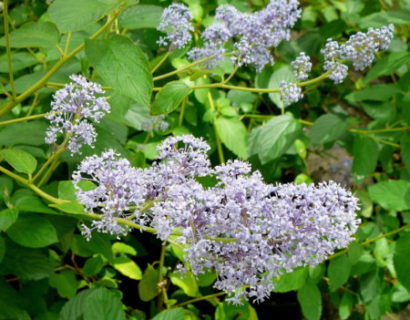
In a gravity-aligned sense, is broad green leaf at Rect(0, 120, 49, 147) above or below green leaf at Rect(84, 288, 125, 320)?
above

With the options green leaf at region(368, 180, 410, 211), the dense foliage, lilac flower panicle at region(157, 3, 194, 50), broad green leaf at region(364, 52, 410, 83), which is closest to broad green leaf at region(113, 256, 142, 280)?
the dense foliage

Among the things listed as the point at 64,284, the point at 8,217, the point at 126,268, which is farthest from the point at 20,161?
the point at 126,268

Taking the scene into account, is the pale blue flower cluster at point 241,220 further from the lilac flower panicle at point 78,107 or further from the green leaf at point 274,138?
the green leaf at point 274,138

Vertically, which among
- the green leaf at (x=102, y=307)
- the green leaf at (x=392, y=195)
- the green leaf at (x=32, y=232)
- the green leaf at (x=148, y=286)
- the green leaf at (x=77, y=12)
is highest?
the green leaf at (x=77, y=12)

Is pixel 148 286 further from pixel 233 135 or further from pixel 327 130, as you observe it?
pixel 327 130

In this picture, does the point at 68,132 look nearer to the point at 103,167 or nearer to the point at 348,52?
the point at 103,167

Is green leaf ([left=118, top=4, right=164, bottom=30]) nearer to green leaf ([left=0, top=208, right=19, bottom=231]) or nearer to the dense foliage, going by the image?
the dense foliage

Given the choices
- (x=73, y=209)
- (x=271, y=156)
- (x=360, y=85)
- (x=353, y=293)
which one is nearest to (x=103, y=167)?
(x=73, y=209)

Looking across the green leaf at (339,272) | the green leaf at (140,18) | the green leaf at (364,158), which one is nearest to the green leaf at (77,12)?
the green leaf at (140,18)
